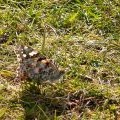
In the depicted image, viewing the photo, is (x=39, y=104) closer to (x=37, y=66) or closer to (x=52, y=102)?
(x=52, y=102)

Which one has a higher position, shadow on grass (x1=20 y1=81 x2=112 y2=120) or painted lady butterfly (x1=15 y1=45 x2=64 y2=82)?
painted lady butterfly (x1=15 y1=45 x2=64 y2=82)

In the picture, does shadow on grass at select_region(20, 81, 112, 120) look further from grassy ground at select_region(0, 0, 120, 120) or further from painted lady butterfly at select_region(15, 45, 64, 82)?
painted lady butterfly at select_region(15, 45, 64, 82)

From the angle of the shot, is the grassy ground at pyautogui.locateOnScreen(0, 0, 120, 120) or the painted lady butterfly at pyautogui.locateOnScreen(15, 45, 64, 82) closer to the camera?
the painted lady butterfly at pyautogui.locateOnScreen(15, 45, 64, 82)

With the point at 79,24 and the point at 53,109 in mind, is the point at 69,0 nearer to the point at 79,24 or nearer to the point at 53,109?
the point at 79,24

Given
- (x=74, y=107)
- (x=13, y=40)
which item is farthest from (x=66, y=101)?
(x=13, y=40)

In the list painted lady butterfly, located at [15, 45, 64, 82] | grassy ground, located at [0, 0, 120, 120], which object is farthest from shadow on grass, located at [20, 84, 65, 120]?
painted lady butterfly, located at [15, 45, 64, 82]

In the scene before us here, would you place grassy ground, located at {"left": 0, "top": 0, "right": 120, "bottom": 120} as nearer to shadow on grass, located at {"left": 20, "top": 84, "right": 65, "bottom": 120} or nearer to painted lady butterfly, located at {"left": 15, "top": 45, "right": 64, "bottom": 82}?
shadow on grass, located at {"left": 20, "top": 84, "right": 65, "bottom": 120}

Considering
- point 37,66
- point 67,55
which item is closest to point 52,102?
point 37,66
